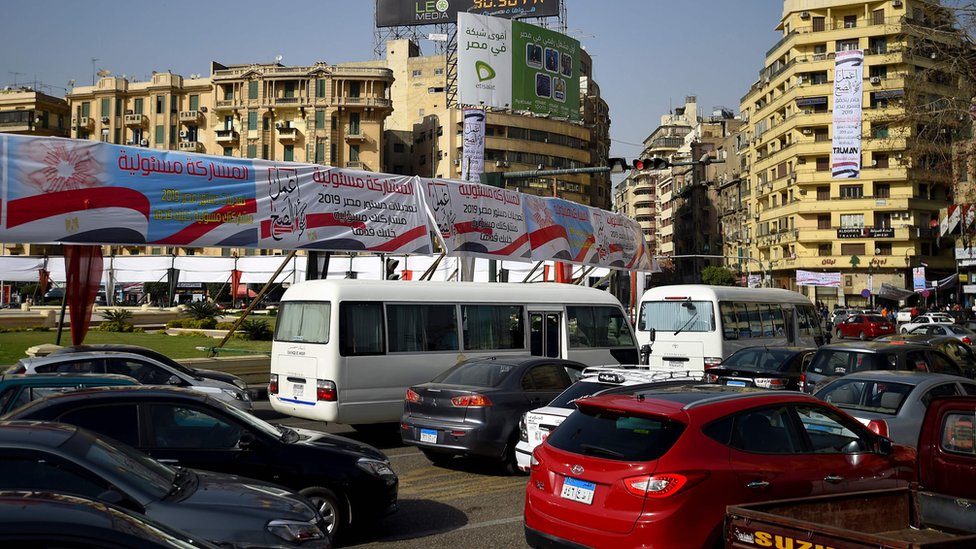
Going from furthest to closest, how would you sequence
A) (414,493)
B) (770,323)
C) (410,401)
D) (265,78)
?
(265,78), (770,323), (410,401), (414,493)

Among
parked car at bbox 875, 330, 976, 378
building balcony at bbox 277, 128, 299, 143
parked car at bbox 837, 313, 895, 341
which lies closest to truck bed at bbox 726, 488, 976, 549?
parked car at bbox 875, 330, 976, 378

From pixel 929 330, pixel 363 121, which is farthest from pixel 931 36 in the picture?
pixel 363 121

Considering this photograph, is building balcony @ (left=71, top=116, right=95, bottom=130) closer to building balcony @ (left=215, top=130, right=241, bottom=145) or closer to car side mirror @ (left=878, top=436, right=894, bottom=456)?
building balcony @ (left=215, top=130, right=241, bottom=145)

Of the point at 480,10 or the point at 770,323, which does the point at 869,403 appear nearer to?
the point at 770,323

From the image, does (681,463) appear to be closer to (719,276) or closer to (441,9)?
(441,9)

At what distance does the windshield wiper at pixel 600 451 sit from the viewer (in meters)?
6.29

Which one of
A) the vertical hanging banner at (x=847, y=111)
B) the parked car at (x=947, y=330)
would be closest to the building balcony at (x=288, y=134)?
the vertical hanging banner at (x=847, y=111)

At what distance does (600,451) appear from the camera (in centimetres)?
640

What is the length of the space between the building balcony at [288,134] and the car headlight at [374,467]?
84.4 metres

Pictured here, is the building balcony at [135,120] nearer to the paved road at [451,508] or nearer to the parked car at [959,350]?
the parked car at [959,350]

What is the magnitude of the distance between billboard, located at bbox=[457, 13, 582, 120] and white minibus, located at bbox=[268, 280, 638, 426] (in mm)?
42698

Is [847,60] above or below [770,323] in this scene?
above

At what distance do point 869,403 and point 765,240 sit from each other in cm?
7756

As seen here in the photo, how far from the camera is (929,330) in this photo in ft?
126
